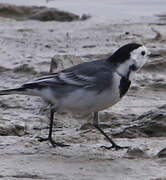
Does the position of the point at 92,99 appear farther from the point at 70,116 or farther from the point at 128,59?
the point at 70,116

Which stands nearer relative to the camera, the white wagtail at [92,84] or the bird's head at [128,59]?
the white wagtail at [92,84]

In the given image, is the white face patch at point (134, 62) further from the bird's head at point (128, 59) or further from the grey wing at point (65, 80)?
the grey wing at point (65, 80)

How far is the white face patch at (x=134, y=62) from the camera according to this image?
6.52 meters

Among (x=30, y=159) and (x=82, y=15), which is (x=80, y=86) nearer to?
(x=30, y=159)

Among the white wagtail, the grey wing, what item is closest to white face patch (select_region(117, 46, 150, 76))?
the white wagtail

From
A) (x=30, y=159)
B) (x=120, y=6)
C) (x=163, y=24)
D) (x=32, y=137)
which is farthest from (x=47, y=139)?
(x=120, y=6)

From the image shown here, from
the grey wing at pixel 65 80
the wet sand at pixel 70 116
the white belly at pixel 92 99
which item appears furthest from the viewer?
the grey wing at pixel 65 80

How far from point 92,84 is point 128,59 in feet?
1.20

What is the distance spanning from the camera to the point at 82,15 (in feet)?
45.7

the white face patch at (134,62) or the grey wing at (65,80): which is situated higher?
the white face patch at (134,62)

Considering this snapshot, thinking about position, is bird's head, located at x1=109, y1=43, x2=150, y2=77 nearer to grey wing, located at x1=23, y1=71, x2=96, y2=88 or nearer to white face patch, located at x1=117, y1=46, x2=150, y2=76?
white face patch, located at x1=117, y1=46, x2=150, y2=76

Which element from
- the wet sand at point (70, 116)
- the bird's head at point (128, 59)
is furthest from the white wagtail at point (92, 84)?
the wet sand at point (70, 116)

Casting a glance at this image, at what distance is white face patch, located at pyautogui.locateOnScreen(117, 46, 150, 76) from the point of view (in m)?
6.52

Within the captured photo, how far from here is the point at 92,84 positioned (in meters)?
6.42
